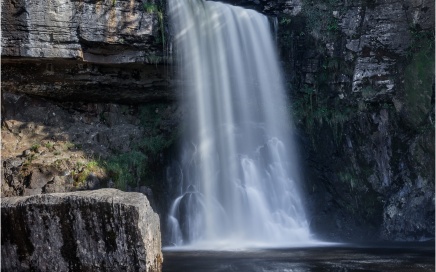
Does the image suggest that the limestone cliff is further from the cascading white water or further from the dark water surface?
the dark water surface

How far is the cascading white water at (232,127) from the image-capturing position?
13.8 meters

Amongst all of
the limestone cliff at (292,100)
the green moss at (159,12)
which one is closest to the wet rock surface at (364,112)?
the limestone cliff at (292,100)

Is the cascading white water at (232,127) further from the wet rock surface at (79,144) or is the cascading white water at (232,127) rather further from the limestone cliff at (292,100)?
the wet rock surface at (79,144)

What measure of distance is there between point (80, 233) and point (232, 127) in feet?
31.1

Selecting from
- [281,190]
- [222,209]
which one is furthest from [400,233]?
[222,209]

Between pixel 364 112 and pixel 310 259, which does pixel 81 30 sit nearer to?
→ pixel 364 112

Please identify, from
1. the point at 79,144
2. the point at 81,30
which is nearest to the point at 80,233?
the point at 81,30

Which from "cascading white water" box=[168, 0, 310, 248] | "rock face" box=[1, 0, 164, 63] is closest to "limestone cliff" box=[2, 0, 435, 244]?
"rock face" box=[1, 0, 164, 63]

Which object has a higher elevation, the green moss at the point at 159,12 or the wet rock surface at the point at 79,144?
the green moss at the point at 159,12

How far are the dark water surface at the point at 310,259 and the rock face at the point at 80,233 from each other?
2.54 m

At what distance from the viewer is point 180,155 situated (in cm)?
1514

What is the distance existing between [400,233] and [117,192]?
924 centimetres

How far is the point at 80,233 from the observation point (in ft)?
19.9

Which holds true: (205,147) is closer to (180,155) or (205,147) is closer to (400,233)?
(180,155)
